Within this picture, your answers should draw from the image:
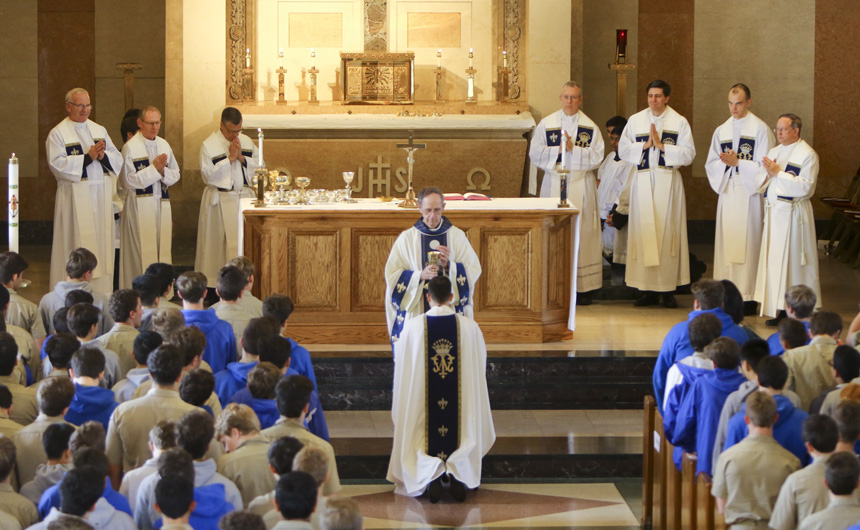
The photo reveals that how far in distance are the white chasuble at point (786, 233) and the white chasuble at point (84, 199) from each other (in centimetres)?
563

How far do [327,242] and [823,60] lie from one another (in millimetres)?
8969

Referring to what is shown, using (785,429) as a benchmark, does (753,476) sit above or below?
below

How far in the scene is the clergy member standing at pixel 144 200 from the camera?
10.5 meters

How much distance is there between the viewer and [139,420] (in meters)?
5.07

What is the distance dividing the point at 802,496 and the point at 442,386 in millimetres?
2728

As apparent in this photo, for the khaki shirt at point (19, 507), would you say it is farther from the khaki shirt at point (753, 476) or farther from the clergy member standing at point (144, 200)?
the clergy member standing at point (144, 200)

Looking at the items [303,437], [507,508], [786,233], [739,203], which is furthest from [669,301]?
[303,437]

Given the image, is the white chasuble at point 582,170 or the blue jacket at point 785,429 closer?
the blue jacket at point 785,429

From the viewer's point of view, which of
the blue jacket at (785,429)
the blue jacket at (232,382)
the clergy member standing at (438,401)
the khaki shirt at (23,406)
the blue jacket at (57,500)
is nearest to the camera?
the blue jacket at (57,500)

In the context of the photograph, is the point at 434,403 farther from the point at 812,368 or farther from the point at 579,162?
the point at 579,162

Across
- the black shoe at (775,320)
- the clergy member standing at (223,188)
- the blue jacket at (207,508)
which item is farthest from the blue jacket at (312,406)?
the black shoe at (775,320)

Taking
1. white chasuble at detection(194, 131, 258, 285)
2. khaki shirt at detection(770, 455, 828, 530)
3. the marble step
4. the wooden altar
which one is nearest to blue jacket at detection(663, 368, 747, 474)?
khaki shirt at detection(770, 455, 828, 530)

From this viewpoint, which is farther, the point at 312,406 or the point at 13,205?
the point at 13,205

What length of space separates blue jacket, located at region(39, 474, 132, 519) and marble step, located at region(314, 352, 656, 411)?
4166 mm
